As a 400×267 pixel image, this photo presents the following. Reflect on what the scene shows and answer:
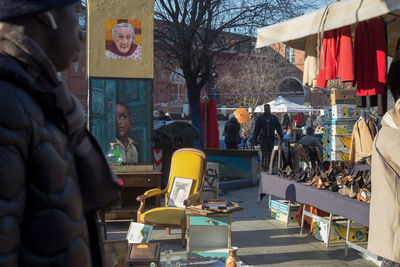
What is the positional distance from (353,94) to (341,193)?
14.9 feet

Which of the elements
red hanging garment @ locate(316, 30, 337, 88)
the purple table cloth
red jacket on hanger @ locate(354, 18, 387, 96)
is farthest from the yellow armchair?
red jacket on hanger @ locate(354, 18, 387, 96)

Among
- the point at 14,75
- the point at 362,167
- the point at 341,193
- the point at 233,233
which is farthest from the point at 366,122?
the point at 14,75

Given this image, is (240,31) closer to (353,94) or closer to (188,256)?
(353,94)

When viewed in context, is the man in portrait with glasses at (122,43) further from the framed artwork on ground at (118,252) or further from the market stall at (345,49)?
the framed artwork on ground at (118,252)

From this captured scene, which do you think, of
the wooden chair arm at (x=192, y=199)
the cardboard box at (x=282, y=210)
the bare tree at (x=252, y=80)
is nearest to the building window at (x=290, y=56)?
the bare tree at (x=252, y=80)

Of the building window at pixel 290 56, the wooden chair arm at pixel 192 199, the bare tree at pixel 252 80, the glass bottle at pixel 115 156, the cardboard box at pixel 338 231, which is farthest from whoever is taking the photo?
the building window at pixel 290 56

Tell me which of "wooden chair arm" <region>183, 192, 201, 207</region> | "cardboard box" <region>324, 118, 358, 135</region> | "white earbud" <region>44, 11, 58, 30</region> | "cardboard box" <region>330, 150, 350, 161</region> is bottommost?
"wooden chair arm" <region>183, 192, 201, 207</region>

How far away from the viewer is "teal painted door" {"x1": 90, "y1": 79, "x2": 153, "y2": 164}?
738cm

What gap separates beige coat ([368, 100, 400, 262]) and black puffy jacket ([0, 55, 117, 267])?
3.07 meters

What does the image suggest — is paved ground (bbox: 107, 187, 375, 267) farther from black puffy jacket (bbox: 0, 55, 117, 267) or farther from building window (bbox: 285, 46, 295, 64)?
building window (bbox: 285, 46, 295, 64)

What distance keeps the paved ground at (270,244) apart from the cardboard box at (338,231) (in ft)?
0.32

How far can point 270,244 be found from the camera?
6.55 meters

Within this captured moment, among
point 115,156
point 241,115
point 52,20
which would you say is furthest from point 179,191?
point 241,115

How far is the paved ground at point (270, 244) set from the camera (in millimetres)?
5777
